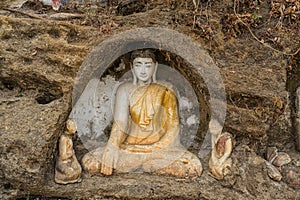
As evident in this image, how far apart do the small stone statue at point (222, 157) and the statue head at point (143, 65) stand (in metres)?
1.01

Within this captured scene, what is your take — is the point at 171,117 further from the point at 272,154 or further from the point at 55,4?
the point at 55,4

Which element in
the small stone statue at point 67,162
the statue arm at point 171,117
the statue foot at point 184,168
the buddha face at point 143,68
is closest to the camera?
the small stone statue at point 67,162

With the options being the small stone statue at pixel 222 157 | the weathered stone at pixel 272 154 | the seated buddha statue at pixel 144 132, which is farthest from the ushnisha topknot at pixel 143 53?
the weathered stone at pixel 272 154

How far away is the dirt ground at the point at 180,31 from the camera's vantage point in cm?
345

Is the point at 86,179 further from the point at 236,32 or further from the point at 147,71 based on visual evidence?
the point at 236,32

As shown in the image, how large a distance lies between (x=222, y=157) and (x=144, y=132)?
911 mm

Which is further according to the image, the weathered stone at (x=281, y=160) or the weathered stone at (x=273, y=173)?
the weathered stone at (x=281, y=160)

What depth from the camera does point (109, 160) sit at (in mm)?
3805

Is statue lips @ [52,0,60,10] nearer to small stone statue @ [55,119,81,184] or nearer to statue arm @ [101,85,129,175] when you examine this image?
statue arm @ [101,85,129,175]

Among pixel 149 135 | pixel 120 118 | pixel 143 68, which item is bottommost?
pixel 149 135

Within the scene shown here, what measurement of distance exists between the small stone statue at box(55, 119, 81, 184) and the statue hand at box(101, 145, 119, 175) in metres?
0.25

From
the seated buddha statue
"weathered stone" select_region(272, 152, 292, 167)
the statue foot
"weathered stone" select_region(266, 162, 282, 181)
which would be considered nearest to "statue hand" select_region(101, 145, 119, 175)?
the seated buddha statue

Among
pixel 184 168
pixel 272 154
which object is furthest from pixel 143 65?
pixel 272 154

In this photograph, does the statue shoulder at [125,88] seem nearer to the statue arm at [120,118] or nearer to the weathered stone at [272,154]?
the statue arm at [120,118]
